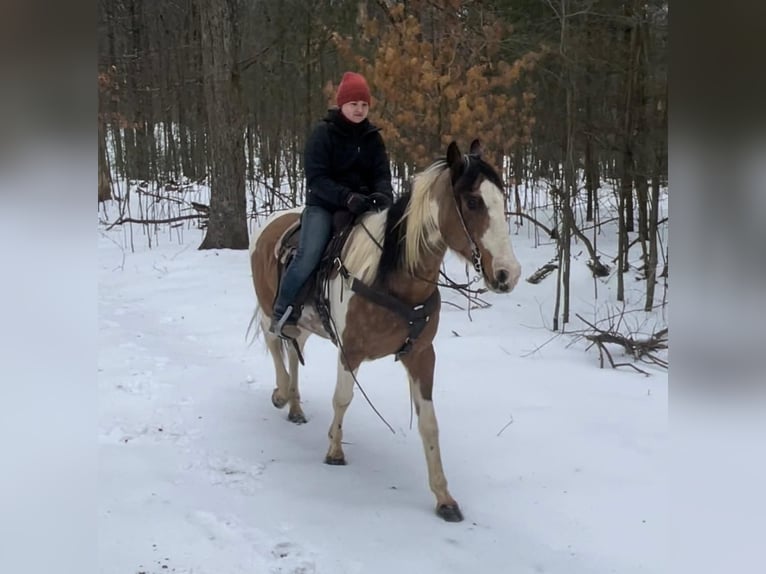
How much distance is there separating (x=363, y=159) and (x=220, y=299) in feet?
13.9

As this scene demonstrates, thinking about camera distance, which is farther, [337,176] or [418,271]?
[337,176]

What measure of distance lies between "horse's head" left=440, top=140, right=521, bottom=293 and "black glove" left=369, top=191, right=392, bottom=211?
0.80 m

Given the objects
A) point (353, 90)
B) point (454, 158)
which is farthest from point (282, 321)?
point (454, 158)

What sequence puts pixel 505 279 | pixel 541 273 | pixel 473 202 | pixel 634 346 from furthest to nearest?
pixel 541 273 → pixel 634 346 → pixel 473 202 → pixel 505 279

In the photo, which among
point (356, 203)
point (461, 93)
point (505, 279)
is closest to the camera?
point (505, 279)

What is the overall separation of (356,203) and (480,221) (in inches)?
39.4

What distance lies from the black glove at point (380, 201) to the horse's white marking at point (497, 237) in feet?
3.44

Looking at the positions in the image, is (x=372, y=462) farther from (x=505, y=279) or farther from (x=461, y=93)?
(x=461, y=93)

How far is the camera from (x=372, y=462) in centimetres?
387

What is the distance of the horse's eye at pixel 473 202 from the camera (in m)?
2.83

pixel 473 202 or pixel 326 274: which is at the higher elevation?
pixel 473 202

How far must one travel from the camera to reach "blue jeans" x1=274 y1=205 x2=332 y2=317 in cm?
375

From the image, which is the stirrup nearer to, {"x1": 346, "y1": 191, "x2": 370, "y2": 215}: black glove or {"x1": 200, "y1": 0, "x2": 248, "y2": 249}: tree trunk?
{"x1": 346, "y1": 191, "x2": 370, "y2": 215}: black glove
